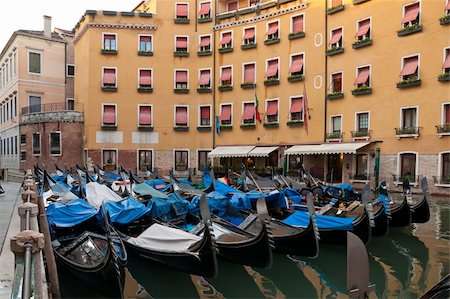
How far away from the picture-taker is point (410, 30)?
1297 cm

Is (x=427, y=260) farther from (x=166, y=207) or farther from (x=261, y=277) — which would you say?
(x=166, y=207)

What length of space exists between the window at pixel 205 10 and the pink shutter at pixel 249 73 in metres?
3.28

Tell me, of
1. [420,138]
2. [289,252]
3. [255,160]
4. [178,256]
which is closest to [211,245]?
[178,256]

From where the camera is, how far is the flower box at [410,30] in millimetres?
12799

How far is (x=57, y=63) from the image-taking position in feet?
70.6

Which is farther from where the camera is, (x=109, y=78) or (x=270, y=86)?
(x=109, y=78)

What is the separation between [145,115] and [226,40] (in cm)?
508

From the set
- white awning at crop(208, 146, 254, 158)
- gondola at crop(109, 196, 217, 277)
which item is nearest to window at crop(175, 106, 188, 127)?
white awning at crop(208, 146, 254, 158)

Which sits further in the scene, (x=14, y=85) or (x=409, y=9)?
(x=14, y=85)

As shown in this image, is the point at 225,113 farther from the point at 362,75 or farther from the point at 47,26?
the point at 47,26

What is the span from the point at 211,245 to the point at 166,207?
2103mm

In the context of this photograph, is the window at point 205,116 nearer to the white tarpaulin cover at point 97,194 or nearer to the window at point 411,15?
the window at point 411,15

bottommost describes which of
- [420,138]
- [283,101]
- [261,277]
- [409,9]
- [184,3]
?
[261,277]

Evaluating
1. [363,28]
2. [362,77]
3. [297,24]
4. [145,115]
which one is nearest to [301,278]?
[362,77]
